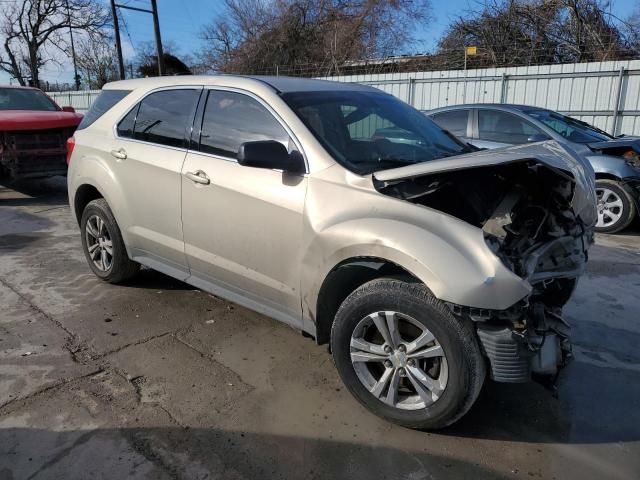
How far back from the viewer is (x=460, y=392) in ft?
8.44

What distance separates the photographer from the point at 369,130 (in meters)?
3.65

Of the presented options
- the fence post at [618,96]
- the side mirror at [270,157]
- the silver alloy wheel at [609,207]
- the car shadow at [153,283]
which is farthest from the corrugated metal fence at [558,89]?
the side mirror at [270,157]

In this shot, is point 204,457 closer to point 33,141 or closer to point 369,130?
point 369,130

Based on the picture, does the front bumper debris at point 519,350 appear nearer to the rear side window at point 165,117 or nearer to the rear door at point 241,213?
the rear door at point 241,213

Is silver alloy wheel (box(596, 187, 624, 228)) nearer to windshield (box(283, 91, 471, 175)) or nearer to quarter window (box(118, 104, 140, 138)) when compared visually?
windshield (box(283, 91, 471, 175))

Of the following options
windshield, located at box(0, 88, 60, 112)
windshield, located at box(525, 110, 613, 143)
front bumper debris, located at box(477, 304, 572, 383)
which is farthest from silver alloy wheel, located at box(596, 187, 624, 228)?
windshield, located at box(0, 88, 60, 112)

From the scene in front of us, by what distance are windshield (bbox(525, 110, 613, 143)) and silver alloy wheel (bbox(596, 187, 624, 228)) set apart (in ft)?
2.66

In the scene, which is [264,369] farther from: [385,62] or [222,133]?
[385,62]

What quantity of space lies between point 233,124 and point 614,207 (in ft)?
18.8

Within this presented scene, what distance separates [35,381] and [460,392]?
8.29 feet

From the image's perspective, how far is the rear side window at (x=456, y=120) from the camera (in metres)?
7.99

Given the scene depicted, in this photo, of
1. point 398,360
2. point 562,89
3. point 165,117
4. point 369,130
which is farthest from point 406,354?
point 562,89

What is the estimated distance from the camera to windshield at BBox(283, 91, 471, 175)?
323 centimetres

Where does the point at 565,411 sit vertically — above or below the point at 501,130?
below
